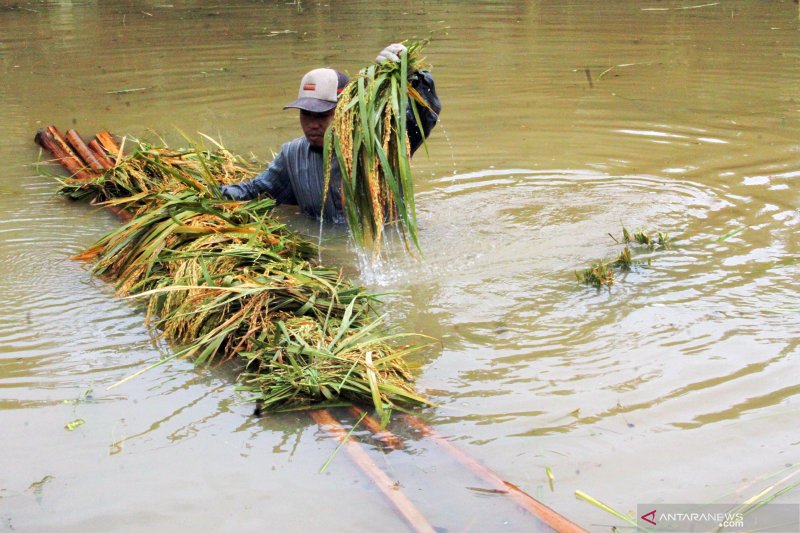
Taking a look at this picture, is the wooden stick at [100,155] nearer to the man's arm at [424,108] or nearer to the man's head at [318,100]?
the man's head at [318,100]

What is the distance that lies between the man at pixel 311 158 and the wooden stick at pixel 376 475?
1.66 m

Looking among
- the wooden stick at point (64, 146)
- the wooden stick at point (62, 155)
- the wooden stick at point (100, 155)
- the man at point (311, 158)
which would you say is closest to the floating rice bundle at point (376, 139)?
the man at point (311, 158)

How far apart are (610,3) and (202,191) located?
9.13 metres

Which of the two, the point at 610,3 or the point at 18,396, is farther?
the point at 610,3

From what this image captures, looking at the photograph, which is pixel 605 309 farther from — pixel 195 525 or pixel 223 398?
pixel 195 525

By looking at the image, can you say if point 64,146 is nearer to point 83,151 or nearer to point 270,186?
point 83,151

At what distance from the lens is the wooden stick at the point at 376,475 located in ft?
8.46

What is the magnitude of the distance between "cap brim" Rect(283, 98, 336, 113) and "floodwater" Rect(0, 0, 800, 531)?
0.78 m

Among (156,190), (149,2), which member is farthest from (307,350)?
(149,2)

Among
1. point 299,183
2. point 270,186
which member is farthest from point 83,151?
point 299,183

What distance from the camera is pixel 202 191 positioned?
476 centimetres

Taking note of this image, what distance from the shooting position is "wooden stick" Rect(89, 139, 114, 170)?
5879 millimetres

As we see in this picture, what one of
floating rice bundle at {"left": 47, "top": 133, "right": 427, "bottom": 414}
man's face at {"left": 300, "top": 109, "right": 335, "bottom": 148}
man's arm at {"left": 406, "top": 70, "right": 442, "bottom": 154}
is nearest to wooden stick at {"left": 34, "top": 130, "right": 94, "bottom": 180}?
floating rice bundle at {"left": 47, "top": 133, "right": 427, "bottom": 414}

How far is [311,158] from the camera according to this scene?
16.4 feet
